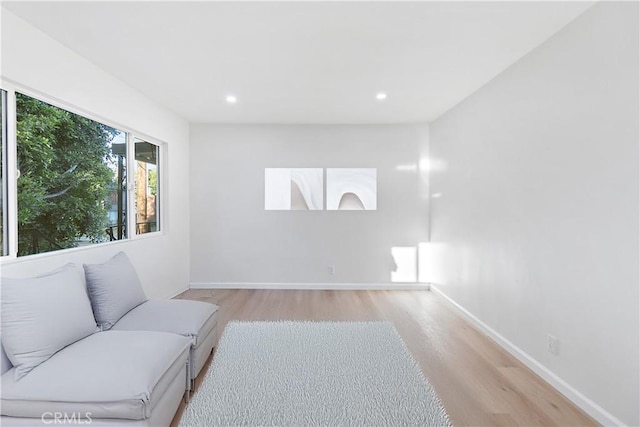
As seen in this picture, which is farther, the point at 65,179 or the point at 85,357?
the point at 65,179

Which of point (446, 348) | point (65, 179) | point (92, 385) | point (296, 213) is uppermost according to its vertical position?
point (65, 179)

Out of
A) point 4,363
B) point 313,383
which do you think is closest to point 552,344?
point 313,383

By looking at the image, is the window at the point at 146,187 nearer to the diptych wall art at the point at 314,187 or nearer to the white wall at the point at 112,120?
the white wall at the point at 112,120

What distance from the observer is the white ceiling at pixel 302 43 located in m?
1.98

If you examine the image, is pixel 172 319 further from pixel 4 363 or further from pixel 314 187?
pixel 314 187

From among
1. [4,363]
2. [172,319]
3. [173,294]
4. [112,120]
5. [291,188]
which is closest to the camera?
[4,363]

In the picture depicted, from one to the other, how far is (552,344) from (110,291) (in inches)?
132

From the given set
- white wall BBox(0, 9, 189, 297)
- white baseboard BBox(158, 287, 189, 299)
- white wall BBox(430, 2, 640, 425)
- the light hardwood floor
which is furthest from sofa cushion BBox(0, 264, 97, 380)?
white wall BBox(430, 2, 640, 425)

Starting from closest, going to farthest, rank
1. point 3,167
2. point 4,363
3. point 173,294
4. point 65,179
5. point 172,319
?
point 4,363 < point 3,167 < point 172,319 < point 65,179 < point 173,294

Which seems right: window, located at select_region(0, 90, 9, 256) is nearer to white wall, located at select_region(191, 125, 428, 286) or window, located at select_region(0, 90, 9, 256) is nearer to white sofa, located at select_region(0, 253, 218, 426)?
white sofa, located at select_region(0, 253, 218, 426)

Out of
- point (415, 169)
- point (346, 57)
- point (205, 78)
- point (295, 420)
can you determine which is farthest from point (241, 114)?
point (295, 420)

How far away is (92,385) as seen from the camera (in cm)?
147

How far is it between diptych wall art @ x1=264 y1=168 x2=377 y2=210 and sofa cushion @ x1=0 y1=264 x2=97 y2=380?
3030mm

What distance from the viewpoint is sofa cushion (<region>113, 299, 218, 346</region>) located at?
2201 millimetres
